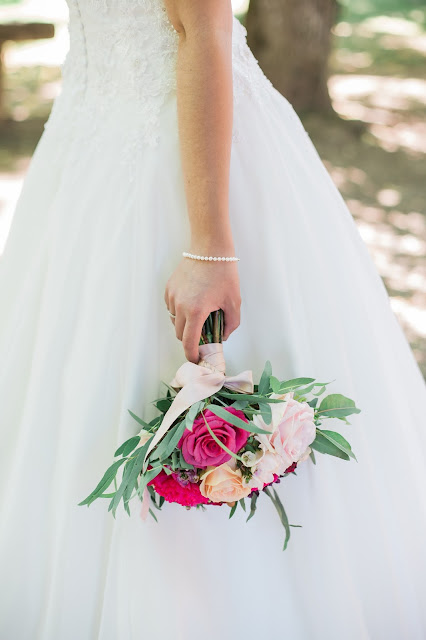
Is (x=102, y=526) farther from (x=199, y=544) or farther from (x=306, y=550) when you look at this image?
(x=306, y=550)

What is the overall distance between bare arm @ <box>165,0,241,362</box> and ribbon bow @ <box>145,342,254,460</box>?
3 cm

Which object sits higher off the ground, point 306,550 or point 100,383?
point 100,383

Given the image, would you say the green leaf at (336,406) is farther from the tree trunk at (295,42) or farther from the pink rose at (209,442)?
the tree trunk at (295,42)

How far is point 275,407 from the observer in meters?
1.26

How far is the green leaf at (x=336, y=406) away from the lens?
1339mm

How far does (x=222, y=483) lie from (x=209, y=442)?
0.28 ft

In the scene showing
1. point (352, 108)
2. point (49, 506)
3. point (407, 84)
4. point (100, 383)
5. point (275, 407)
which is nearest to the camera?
point (275, 407)

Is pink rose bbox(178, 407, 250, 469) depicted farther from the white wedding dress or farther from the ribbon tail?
the white wedding dress

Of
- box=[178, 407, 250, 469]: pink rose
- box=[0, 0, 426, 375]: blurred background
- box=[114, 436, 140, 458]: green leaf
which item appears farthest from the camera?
box=[0, 0, 426, 375]: blurred background

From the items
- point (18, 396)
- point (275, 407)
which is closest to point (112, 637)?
point (18, 396)

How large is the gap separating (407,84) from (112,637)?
7.11 metres

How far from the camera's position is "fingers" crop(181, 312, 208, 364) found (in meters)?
1.32

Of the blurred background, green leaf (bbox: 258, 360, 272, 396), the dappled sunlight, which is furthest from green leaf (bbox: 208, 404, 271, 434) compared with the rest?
the dappled sunlight

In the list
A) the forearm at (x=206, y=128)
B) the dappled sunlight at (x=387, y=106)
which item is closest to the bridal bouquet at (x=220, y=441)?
the forearm at (x=206, y=128)
